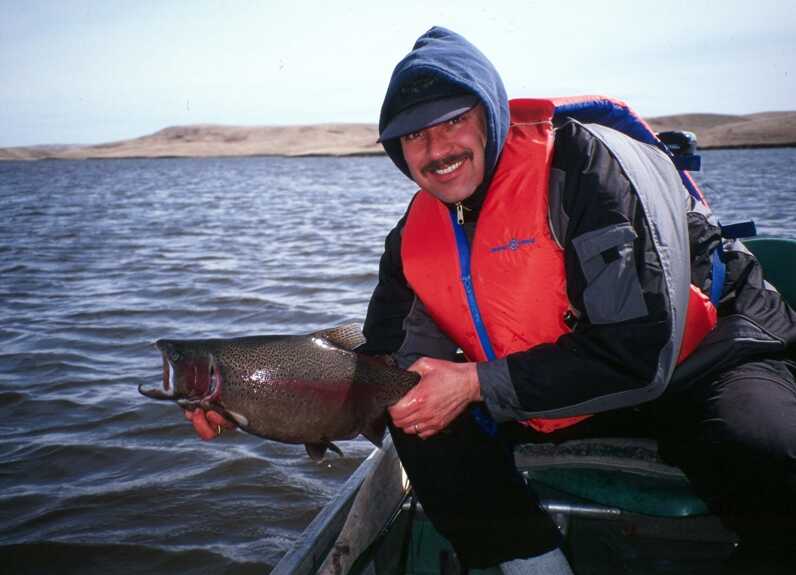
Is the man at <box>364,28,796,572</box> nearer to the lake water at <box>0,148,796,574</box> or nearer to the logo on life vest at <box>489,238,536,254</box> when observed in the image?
the logo on life vest at <box>489,238,536,254</box>

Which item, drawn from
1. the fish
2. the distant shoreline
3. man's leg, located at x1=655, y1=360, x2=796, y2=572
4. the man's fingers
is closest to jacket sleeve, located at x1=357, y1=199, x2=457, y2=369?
the fish

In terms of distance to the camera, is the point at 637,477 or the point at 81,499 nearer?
the point at 637,477

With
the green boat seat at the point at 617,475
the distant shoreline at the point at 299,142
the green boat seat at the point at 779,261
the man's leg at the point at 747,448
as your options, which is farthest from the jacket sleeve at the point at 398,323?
the distant shoreline at the point at 299,142

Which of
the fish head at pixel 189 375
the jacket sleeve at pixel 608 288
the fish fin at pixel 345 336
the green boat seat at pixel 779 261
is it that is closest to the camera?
the jacket sleeve at pixel 608 288

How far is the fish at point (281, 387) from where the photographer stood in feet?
9.59

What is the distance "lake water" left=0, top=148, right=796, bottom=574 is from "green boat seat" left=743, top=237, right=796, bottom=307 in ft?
11.1

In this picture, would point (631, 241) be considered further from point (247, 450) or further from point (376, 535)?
point (247, 450)

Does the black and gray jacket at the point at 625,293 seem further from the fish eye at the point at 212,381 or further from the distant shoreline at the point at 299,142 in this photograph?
the distant shoreline at the point at 299,142

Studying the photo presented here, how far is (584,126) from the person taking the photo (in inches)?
111

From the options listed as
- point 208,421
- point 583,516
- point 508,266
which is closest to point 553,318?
point 508,266

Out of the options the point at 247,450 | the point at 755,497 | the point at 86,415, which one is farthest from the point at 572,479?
the point at 86,415

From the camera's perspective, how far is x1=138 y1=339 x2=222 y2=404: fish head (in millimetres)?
2910

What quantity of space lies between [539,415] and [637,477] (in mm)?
846

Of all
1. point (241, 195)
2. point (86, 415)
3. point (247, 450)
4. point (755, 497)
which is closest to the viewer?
point (755, 497)
